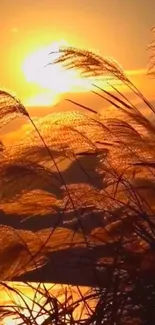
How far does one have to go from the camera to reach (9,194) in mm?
4367

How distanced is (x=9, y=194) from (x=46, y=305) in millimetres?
614

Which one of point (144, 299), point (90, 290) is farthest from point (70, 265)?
point (144, 299)

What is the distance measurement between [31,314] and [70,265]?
32cm

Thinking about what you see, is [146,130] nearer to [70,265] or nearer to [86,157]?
[86,157]

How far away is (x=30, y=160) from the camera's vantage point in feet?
14.3

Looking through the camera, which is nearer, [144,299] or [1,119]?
[144,299]

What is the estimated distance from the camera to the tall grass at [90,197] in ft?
13.6

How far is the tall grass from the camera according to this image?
4137mm

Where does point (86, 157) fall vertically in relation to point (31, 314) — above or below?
above

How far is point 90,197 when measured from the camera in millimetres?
4340

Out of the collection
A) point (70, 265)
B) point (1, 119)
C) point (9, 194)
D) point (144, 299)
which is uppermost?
point (1, 119)

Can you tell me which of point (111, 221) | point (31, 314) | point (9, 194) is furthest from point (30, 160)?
point (31, 314)

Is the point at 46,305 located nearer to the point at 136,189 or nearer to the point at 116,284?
the point at 116,284

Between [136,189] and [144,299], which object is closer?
[144,299]
